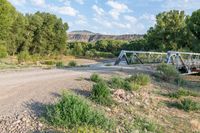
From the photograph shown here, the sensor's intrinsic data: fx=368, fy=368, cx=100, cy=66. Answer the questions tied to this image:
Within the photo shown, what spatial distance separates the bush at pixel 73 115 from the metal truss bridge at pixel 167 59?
19.2 m

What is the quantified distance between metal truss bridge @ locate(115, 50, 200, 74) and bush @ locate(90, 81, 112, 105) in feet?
Result: 53.1

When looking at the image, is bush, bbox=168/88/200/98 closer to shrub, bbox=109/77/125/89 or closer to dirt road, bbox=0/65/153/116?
shrub, bbox=109/77/125/89

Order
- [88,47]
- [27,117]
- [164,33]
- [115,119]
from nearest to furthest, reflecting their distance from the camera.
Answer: [27,117]
[115,119]
[164,33]
[88,47]

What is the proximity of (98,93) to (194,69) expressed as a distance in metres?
21.5

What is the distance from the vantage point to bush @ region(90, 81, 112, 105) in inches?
468

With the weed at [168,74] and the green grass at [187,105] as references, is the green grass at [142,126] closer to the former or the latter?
the green grass at [187,105]

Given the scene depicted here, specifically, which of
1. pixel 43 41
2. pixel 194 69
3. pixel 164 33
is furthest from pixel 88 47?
pixel 194 69

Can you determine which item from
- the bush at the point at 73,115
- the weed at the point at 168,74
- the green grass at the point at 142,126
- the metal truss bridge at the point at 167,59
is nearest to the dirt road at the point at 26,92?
the bush at the point at 73,115

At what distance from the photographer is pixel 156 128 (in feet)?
36.0

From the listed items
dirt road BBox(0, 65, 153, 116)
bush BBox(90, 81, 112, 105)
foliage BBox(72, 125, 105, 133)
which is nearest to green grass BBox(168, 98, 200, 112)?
bush BBox(90, 81, 112, 105)

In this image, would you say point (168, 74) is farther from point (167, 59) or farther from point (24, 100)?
point (24, 100)

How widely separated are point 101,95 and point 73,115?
320 cm

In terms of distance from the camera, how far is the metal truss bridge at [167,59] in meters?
29.3

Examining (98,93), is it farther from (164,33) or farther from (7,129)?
(164,33)
